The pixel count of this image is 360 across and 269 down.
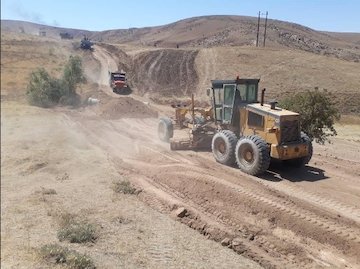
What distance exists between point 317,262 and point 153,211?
4.69 metres

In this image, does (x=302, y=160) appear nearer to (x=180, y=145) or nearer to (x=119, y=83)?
(x=180, y=145)

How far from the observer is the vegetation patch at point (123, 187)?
44.1ft

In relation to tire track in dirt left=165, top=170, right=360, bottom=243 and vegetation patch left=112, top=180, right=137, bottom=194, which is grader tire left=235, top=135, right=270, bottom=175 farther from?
vegetation patch left=112, top=180, right=137, bottom=194

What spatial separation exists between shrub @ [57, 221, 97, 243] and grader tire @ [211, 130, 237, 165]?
253 inches

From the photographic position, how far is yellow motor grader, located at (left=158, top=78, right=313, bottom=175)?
1391 cm

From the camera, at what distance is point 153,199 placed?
1293cm

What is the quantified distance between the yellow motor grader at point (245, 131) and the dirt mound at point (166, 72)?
25113 millimetres

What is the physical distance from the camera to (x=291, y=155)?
14.1 metres

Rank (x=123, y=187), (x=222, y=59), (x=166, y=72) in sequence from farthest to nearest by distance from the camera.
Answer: (x=166, y=72), (x=222, y=59), (x=123, y=187)

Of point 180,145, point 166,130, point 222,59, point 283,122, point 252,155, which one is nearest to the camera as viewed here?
point 283,122

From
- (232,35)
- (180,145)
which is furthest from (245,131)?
(232,35)

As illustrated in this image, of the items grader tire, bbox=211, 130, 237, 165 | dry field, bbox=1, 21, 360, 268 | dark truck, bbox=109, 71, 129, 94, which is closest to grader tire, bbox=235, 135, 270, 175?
dry field, bbox=1, 21, 360, 268

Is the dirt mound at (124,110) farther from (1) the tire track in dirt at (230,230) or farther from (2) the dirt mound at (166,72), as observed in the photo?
(1) the tire track in dirt at (230,230)

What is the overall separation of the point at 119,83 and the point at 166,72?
913cm
